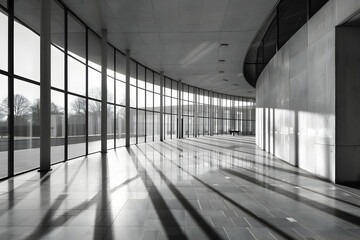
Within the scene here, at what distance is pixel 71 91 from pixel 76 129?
2927 centimetres

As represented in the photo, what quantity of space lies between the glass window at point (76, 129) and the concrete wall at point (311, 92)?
892 centimetres

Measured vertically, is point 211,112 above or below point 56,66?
below

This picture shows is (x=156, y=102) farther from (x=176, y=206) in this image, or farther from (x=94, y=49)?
(x=176, y=206)

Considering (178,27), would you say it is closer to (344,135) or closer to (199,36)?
(199,36)

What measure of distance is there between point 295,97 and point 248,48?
7575mm

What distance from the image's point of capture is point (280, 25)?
1291 cm

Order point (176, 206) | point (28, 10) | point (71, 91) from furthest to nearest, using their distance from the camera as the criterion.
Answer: point (71, 91) < point (28, 10) < point (176, 206)

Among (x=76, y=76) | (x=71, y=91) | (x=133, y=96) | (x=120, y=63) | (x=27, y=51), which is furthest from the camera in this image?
(x=133, y=96)

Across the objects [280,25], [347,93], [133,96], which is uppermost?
[280,25]

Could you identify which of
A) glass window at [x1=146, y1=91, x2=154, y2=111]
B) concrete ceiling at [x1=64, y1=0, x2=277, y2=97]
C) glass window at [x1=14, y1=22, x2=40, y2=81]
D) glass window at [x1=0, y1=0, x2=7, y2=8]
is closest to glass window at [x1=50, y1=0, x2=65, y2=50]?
concrete ceiling at [x1=64, y1=0, x2=277, y2=97]

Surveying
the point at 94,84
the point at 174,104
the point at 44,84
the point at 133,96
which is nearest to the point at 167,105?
the point at 174,104

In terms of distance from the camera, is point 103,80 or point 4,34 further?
point 103,80

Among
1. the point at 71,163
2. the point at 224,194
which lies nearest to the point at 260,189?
the point at 224,194

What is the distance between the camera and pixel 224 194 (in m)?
5.83
